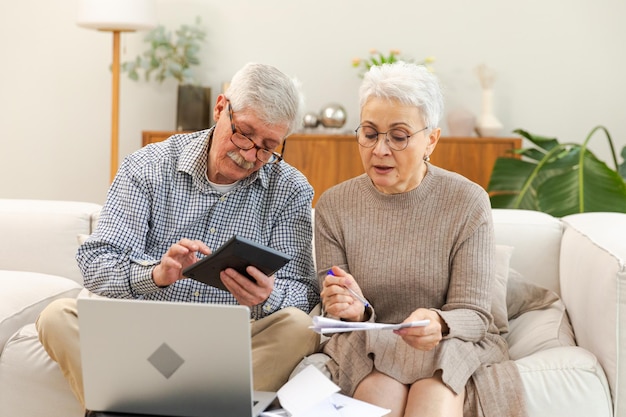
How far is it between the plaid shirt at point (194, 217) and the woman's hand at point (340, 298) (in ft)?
0.78

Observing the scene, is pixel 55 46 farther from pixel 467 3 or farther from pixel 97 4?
pixel 467 3

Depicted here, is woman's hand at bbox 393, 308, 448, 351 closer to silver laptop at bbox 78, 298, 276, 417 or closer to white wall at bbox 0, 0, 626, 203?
silver laptop at bbox 78, 298, 276, 417

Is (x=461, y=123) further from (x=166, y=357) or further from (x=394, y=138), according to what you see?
(x=166, y=357)

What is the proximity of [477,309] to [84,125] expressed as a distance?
137 inches

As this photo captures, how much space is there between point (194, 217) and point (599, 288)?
107 cm

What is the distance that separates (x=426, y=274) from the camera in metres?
2.18

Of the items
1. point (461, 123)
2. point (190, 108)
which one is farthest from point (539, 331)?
point (190, 108)

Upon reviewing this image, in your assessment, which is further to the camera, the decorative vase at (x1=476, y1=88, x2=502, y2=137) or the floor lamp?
the decorative vase at (x1=476, y1=88, x2=502, y2=137)

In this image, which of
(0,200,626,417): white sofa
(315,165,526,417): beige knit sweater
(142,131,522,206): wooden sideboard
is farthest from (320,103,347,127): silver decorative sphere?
(315,165,526,417): beige knit sweater

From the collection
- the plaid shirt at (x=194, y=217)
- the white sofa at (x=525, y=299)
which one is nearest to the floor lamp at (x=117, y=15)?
the white sofa at (x=525, y=299)

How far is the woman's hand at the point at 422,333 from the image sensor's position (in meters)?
1.89

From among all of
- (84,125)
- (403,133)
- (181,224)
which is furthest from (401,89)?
(84,125)

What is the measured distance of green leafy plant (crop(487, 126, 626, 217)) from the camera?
3480 mm

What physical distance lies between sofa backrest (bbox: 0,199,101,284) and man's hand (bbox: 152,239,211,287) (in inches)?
37.9
